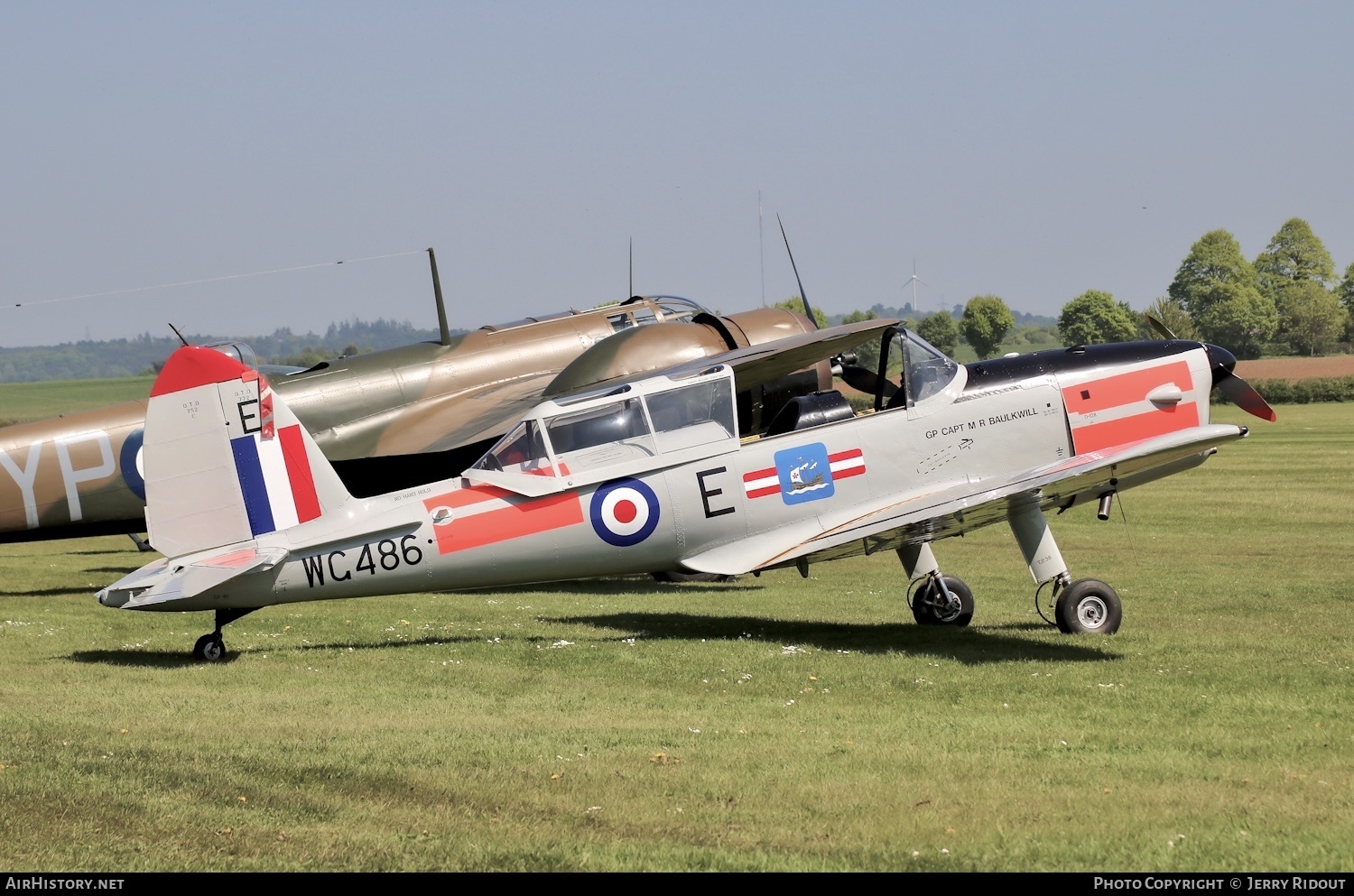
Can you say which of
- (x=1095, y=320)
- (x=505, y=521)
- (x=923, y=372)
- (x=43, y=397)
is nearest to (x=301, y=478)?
(x=505, y=521)

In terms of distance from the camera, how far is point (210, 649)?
9.41 m

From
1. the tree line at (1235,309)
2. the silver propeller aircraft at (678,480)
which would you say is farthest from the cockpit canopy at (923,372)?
the tree line at (1235,309)

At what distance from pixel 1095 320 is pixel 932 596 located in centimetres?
9139

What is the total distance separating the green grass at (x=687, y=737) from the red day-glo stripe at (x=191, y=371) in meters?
2.02

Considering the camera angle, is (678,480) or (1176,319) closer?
(678,480)

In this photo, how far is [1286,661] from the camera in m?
8.80

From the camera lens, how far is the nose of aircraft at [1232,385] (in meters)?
10.9

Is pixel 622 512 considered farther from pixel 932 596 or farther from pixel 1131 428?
pixel 1131 428

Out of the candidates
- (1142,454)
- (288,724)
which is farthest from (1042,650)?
(288,724)

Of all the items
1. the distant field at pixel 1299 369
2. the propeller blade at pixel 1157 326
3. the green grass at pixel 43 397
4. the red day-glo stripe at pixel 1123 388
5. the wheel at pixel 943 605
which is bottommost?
the distant field at pixel 1299 369

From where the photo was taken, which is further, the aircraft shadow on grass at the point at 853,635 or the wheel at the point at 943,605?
the wheel at the point at 943,605

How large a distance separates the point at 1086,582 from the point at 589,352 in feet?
19.7

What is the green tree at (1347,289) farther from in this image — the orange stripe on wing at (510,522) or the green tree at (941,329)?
the orange stripe on wing at (510,522)

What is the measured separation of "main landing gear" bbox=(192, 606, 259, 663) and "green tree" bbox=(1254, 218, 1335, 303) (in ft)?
396
